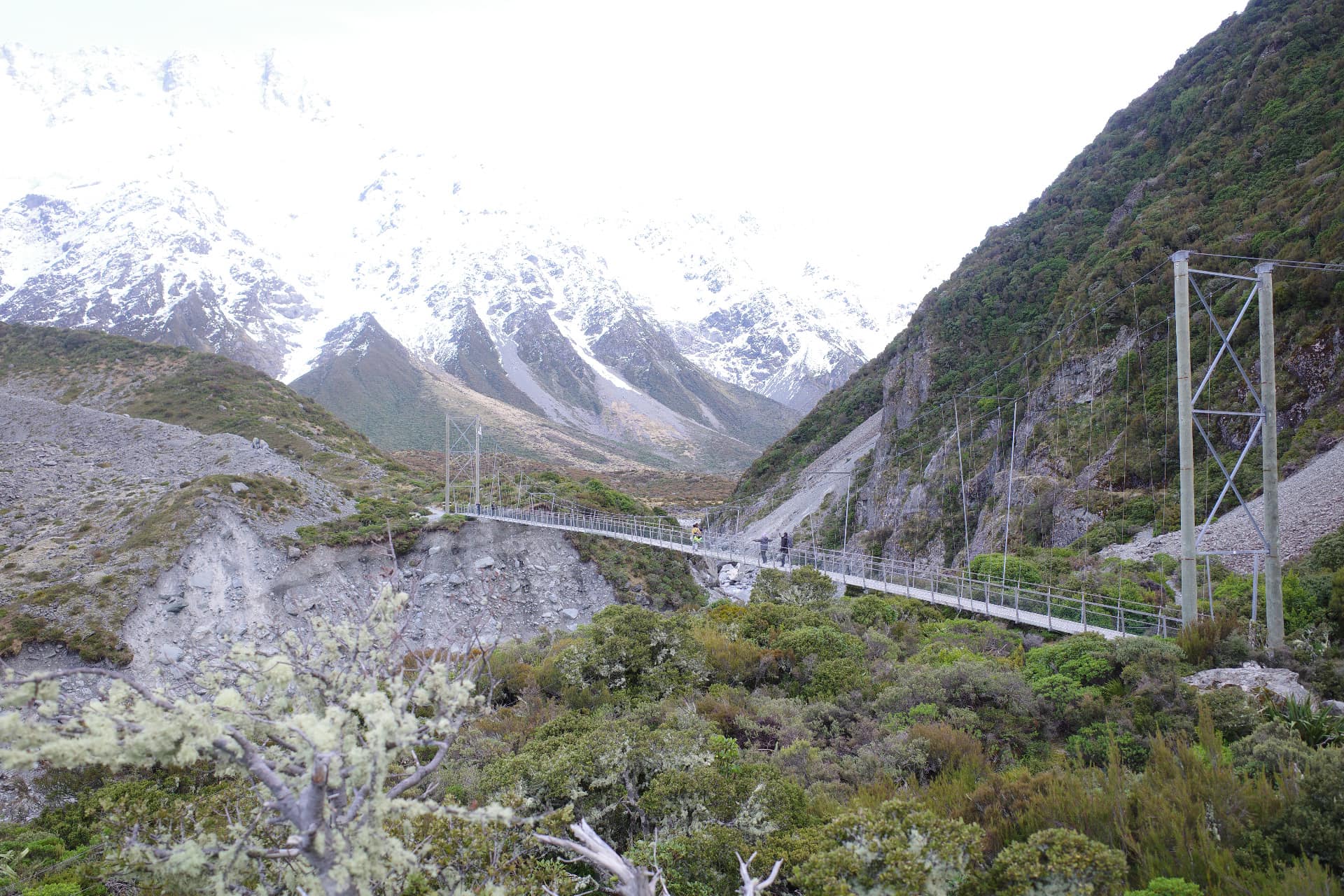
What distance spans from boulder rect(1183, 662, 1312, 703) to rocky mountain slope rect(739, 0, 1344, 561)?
8377 mm

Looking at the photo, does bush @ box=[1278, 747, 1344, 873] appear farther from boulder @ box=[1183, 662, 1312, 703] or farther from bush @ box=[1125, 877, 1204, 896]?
boulder @ box=[1183, 662, 1312, 703]

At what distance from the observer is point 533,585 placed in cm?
2642

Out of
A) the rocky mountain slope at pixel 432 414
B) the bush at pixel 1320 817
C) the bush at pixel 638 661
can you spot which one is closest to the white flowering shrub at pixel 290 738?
the bush at pixel 1320 817

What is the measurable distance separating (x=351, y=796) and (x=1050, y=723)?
22.7 feet

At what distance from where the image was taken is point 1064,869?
12.5 feet

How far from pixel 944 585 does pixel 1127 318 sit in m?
11.8

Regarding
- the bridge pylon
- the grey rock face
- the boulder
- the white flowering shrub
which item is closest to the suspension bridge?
the bridge pylon

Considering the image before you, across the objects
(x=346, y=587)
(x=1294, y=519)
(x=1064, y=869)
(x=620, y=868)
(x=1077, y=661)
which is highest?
(x=1294, y=519)

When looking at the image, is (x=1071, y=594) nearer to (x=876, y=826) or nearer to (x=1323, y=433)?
(x=1323, y=433)

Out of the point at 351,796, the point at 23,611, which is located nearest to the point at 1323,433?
the point at 351,796

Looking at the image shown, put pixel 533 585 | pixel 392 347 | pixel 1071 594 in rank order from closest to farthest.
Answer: pixel 1071 594, pixel 533 585, pixel 392 347

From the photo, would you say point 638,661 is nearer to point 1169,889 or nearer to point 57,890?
point 57,890

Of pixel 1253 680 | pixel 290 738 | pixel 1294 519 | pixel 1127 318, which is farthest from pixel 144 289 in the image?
pixel 1253 680

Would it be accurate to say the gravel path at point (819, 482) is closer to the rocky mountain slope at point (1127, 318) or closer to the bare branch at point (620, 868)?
the rocky mountain slope at point (1127, 318)
